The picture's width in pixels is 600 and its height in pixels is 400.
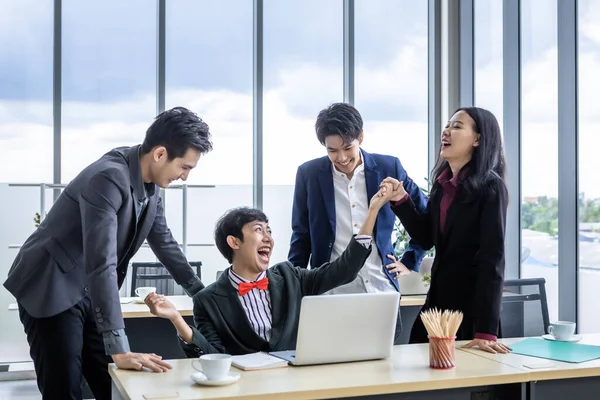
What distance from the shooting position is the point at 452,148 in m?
2.60

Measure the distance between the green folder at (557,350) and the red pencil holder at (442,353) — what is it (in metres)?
0.35

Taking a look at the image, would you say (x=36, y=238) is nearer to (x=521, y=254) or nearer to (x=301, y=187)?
(x=301, y=187)

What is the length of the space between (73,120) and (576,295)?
12.5 ft

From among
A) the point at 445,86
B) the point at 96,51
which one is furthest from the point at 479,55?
the point at 96,51

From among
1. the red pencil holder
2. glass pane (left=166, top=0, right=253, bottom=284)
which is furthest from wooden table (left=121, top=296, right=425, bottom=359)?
the red pencil holder

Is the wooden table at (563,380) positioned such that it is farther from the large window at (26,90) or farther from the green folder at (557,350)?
the large window at (26,90)

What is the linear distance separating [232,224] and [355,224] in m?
0.57

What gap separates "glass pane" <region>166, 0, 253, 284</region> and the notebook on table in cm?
366

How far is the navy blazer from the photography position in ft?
9.72

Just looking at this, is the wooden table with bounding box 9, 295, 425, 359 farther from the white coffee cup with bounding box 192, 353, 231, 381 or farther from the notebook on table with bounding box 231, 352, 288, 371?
the white coffee cup with bounding box 192, 353, 231, 381

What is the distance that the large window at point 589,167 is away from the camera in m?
4.18

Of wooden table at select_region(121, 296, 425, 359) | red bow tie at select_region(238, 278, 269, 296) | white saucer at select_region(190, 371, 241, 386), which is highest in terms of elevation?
red bow tie at select_region(238, 278, 269, 296)

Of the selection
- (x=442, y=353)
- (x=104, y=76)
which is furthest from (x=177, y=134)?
(x=104, y=76)

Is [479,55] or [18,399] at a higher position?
[479,55]
